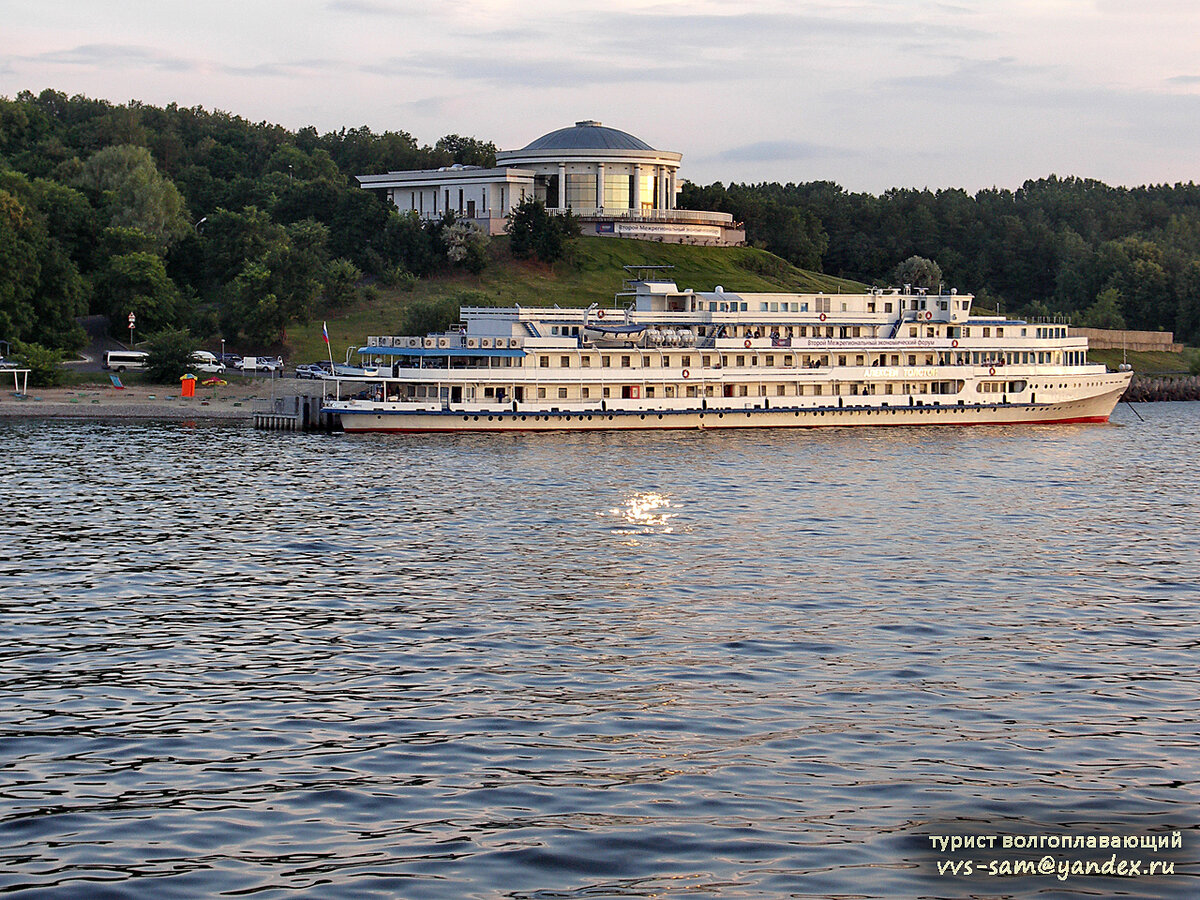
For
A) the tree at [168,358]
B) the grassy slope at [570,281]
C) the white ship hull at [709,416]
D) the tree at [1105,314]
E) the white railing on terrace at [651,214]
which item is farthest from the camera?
the tree at [1105,314]

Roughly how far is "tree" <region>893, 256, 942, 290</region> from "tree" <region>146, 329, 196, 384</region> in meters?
93.8

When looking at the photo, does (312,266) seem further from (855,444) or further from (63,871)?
(63,871)

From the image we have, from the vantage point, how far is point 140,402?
107938mm

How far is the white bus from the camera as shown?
122938mm

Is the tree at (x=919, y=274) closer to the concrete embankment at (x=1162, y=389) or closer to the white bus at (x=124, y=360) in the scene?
the concrete embankment at (x=1162, y=389)

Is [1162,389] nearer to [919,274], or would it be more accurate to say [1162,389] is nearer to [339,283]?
[919,274]

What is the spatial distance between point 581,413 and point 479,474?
26792 millimetres

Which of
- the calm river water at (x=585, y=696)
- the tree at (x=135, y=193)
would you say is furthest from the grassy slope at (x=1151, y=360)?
the calm river water at (x=585, y=696)

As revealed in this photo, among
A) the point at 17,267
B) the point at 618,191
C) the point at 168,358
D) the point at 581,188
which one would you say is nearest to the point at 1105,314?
the point at 618,191

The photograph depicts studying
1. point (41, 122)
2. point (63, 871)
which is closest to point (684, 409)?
point (63, 871)

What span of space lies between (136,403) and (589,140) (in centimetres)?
9022

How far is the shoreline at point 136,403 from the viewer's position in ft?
338

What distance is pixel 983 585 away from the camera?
1676 inches

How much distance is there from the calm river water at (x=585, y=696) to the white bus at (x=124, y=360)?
66.5 m
